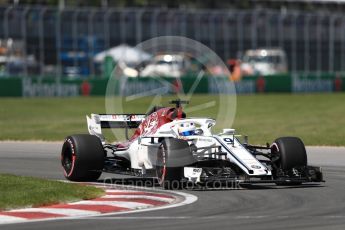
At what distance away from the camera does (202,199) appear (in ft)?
49.6

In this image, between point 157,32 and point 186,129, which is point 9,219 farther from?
point 157,32

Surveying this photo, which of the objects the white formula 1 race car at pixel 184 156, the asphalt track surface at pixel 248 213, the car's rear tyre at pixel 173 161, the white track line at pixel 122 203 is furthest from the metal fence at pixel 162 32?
the white track line at pixel 122 203

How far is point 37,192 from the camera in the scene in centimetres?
1505

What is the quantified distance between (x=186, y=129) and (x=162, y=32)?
4344cm

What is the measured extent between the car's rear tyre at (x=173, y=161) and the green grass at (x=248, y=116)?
5.44 feet

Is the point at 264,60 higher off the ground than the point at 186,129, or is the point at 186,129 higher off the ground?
the point at 264,60

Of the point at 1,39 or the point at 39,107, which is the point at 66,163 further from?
the point at 1,39

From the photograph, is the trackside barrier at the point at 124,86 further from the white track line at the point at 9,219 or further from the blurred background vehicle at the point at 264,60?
the white track line at the point at 9,219

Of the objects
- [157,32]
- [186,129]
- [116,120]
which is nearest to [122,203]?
[186,129]

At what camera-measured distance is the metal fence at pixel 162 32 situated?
5684cm

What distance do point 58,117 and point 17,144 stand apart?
45.5 feet

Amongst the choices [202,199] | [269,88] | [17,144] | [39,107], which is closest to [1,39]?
[39,107]

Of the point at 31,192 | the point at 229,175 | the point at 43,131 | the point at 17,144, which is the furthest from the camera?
the point at 43,131

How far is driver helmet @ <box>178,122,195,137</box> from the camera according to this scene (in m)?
17.5
